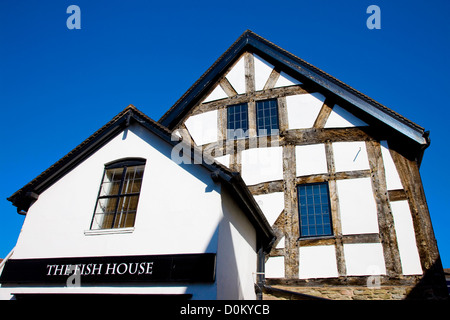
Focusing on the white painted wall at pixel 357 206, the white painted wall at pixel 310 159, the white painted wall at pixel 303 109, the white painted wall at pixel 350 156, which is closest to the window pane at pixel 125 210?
the white painted wall at pixel 310 159

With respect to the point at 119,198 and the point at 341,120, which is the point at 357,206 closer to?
the point at 341,120

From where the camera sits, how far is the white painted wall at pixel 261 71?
12.6 metres

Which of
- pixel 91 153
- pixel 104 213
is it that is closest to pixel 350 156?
pixel 104 213

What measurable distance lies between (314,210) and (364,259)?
6.14ft

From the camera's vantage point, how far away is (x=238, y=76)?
13.2m

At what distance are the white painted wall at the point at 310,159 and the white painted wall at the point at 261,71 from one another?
3.15m

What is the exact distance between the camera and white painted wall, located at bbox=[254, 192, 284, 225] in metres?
10.2

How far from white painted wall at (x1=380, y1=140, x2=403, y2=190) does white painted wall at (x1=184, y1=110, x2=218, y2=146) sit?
5471 millimetres

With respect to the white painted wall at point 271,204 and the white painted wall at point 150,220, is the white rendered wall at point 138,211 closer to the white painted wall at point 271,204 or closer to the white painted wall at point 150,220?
the white painted wall at point 150,220

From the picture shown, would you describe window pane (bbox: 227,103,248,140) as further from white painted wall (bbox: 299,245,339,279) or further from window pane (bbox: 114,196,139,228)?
window pane (bbox: 114,196,139,228)

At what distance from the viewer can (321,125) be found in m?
11.0
